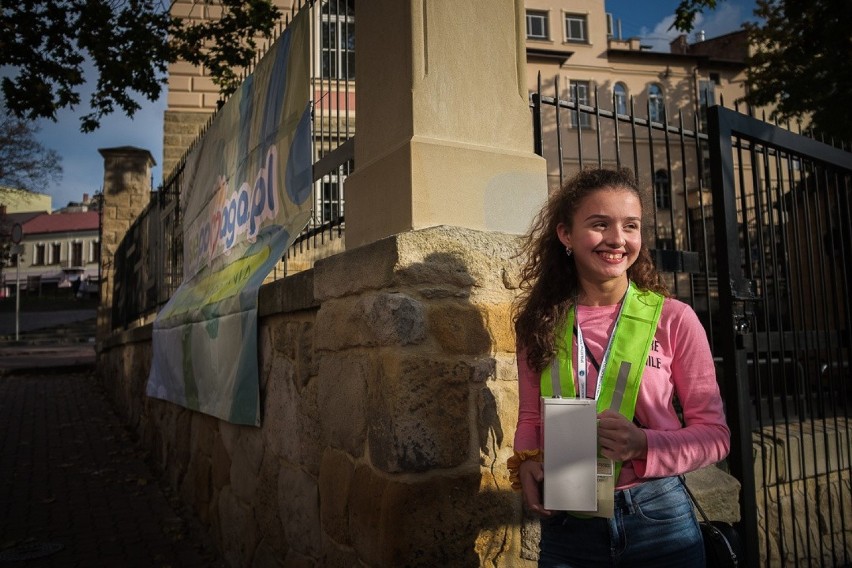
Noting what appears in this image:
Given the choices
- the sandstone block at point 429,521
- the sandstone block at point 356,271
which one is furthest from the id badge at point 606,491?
the sandstone block at point 356,271

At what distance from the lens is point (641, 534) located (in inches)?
63.7

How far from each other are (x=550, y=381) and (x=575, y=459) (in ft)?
0.87

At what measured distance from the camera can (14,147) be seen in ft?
71.6

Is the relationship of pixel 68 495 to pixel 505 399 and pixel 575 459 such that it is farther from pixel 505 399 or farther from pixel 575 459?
pixel 575 459

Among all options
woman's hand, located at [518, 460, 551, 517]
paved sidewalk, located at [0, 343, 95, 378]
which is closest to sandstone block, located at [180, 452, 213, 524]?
woman's hand, located at [518, 460, 551, 517]

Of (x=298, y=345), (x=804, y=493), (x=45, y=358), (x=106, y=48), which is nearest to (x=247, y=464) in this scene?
(x=298, y=345)

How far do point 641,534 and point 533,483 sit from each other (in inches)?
11.7

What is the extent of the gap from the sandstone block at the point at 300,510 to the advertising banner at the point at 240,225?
461 millimetres

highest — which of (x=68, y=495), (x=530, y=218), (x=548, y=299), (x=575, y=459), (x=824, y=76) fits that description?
(x=824, y=76)

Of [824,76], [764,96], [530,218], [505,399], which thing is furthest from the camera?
[764,96]

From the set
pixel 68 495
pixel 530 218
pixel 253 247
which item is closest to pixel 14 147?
pixel 68 495

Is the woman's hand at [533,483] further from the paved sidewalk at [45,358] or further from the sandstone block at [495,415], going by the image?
the paved sidewalk at [45,358]

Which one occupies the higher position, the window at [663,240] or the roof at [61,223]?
the roof at [61,223]

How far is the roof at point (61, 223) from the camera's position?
60.5m
